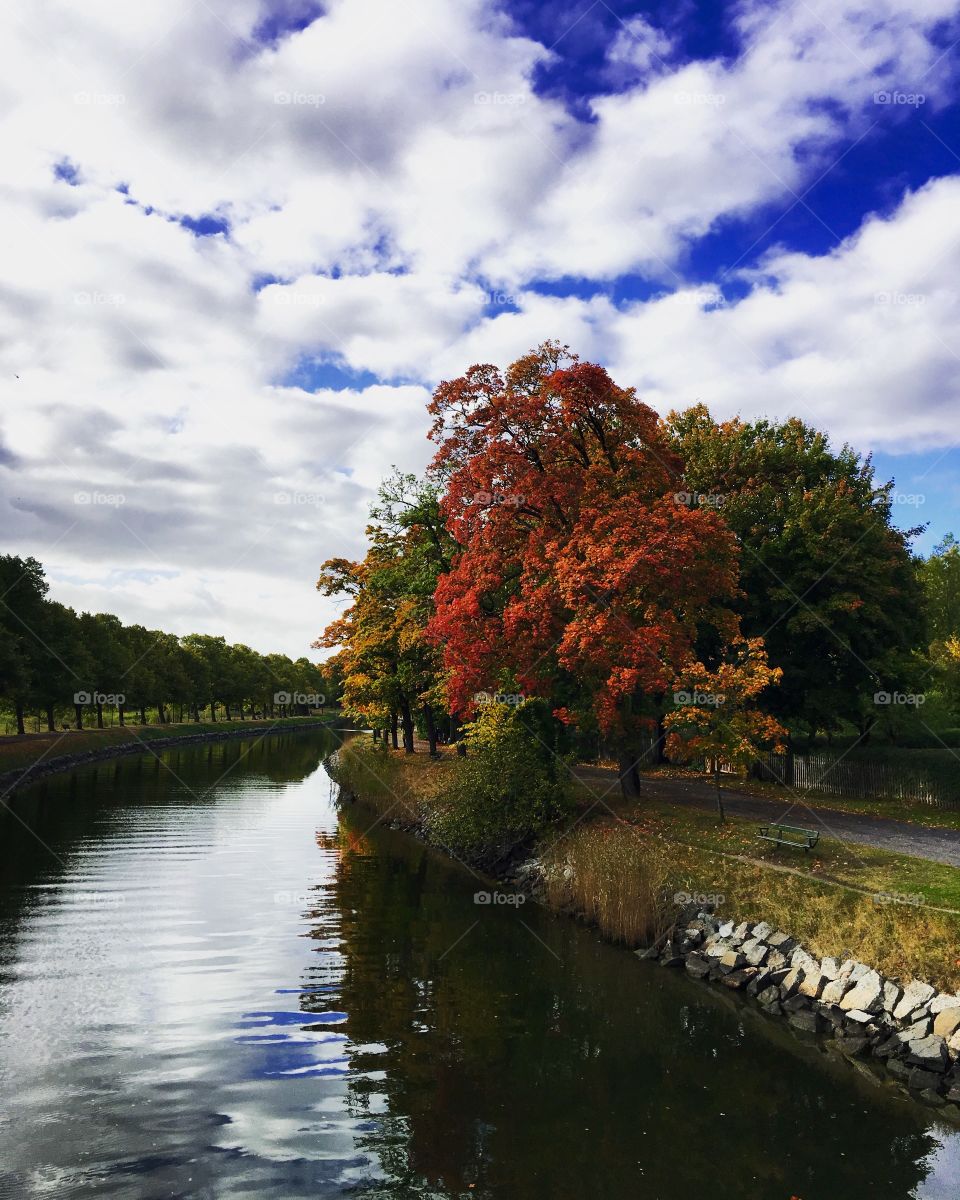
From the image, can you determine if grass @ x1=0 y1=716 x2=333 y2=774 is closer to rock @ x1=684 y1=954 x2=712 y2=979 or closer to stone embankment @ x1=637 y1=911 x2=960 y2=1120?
rock @ x1=684 y1=954 x2=712 y2=979

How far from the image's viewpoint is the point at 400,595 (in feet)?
156

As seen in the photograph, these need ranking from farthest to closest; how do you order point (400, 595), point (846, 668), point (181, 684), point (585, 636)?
1. point (181, 684)
2. point (400, 595)
3. point (846, 668)
4. point (585, 636)

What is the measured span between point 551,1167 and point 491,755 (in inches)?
822

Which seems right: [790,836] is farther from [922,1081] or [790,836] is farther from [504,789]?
[922,1081]

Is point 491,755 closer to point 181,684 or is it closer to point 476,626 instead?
point 476,626

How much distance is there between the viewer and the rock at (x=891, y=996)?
1652 cm

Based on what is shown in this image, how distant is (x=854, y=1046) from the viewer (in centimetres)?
1648

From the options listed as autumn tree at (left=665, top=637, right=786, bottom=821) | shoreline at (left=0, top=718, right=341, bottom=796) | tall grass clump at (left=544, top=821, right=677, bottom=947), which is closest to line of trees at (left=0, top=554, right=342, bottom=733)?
shoreline at (left=0, top=718, right=341, bottom=796)

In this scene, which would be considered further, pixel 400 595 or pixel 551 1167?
pixel 400 595

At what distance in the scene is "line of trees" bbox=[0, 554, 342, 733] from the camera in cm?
6438

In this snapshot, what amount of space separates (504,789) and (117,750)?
6703 centimetres

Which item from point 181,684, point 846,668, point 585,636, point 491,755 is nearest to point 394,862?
point 491,755

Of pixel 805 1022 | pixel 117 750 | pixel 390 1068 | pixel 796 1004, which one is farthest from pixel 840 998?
pixel 117 750

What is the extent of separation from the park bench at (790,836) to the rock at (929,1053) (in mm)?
8722
